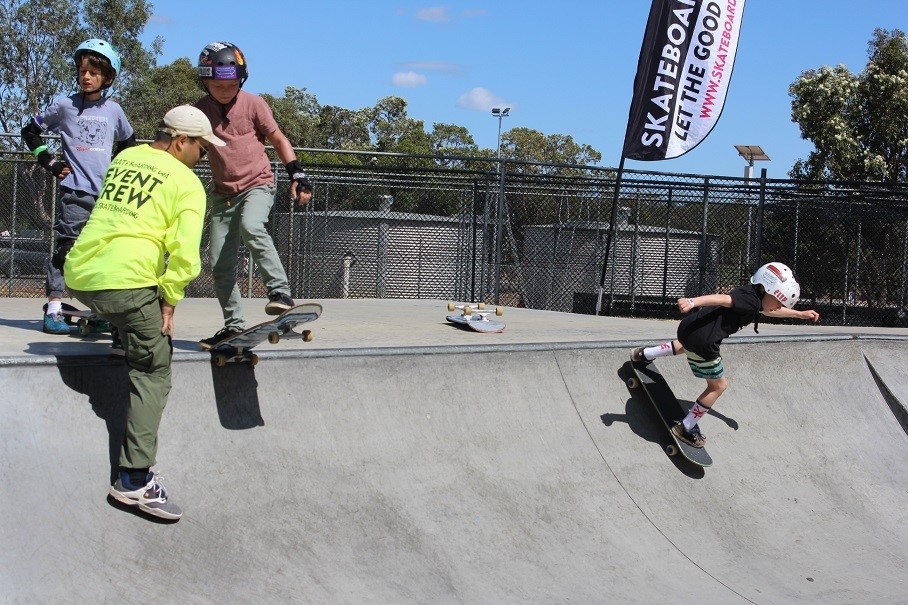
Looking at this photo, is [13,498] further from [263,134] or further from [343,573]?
[263,134]

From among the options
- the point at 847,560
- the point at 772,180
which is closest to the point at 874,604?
the point at 847,560

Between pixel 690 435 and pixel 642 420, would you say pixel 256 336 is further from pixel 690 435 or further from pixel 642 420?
pixel 690 435

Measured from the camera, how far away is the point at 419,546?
4.17 metres

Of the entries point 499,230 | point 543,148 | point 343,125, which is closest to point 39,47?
point 499,230

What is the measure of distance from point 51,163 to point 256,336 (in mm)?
1889

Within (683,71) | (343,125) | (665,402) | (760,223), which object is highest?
(343,125)

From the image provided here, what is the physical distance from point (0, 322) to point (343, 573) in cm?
371

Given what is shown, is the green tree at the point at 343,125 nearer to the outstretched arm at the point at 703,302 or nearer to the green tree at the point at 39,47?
the green tree at the point at 39,47

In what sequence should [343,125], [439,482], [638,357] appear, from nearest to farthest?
[439,482] → [638,357] → [343,125]

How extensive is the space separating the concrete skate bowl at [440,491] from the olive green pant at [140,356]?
317 mm

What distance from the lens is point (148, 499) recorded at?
148 inches

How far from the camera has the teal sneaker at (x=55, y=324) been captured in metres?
5.55

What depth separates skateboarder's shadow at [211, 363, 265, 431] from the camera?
4527 millimetres

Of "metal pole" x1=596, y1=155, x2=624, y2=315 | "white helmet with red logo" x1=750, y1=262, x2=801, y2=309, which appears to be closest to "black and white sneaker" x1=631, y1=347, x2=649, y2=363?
"white helmet with red logo" x1=750, y1=262, x2=801, y2=309
